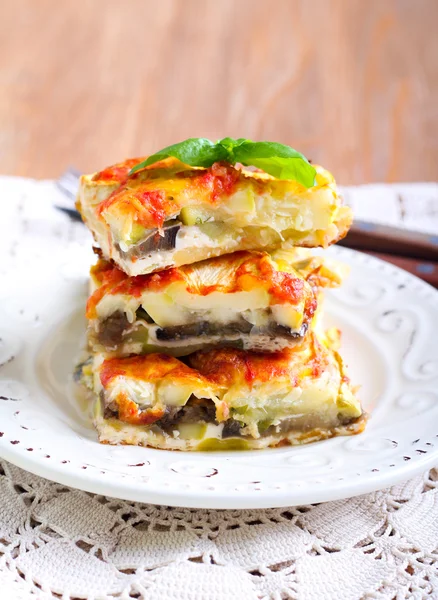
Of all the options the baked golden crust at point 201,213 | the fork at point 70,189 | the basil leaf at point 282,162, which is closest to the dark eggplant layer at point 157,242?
the baked golden crust at point 201,213

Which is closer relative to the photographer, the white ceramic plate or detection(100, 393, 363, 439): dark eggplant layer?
the white ceramic plate

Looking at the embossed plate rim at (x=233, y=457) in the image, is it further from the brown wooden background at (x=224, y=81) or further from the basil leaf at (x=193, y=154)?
the brown wooden background at (x=224, y=81)

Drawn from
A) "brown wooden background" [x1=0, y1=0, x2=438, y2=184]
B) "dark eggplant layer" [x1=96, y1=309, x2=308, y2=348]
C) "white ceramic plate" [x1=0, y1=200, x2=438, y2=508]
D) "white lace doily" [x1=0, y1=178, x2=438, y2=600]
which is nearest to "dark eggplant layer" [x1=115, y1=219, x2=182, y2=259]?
"dark eggplant layer" [x1=96, y1=309, x2=308, y2=348]

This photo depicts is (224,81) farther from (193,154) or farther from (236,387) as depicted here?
(236,387)

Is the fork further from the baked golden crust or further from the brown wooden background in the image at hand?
the baked golden crust

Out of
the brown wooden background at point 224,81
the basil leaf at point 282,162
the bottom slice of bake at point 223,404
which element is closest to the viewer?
the bottom slice of bake at point 223,404

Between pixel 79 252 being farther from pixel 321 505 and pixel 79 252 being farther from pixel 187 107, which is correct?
pixel 187 107

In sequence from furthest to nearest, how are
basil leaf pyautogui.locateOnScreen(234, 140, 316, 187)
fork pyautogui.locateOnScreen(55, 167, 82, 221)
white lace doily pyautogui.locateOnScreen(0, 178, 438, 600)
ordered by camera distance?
fork pyautogui.locateOnScreen(55, 167, 82, 221)
basil leaf pyautogui.locateOnScreen(234, 140, 316, 187)
white lace doily pyautogui.locateOnScreen(0, 178, 438, 600)
